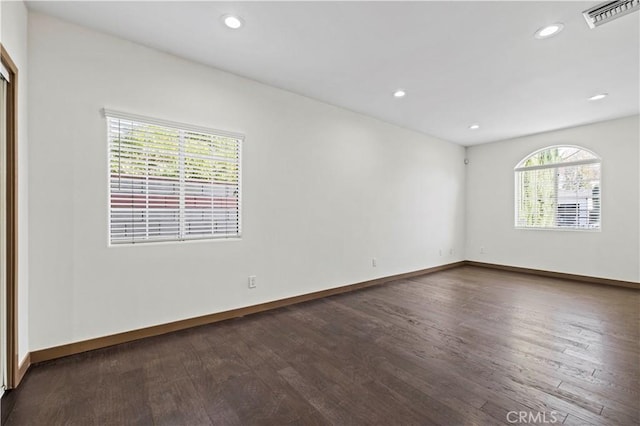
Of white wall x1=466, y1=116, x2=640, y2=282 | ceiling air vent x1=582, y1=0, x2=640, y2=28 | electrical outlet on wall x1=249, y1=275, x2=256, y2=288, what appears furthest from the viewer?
white wall x1=466, y1=116, x2=640, y2=282

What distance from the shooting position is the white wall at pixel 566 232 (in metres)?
4.42

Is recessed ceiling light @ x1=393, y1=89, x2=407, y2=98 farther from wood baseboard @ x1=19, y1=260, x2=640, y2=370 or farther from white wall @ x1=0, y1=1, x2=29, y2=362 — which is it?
white wall @ x1=0, y1=1, x2=29, y2=362

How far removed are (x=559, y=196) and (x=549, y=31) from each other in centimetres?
410

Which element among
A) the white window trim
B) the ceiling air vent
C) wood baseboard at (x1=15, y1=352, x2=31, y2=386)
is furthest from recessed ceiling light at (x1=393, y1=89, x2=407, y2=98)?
wood baseboard at (x1=15, y1=352, x2=31, y2=386)

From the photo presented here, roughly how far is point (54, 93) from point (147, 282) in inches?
67.8

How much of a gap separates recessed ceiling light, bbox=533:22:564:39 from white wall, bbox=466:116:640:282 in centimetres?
359

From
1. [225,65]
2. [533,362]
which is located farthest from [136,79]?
[533,362]

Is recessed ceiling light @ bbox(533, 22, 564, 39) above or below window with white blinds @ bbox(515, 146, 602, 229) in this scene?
above

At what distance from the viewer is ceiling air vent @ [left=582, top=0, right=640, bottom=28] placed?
1999mm

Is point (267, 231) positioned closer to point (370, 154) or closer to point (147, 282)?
point (147, 282)

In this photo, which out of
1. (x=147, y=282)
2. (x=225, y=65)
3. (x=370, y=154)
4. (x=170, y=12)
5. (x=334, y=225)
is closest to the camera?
(x=170, y=12)

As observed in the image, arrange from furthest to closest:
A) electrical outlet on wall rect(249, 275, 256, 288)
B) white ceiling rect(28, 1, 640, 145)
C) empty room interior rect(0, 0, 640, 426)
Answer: electrical outlet on wall rect(249, 275, 256, 288)
white ceiling rect(28, 1, 640, 145)
empty room interior rect(0, 0, 640, 426)

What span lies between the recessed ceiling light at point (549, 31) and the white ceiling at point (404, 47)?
0.17 ft

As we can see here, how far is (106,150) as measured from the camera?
242 centimetres
